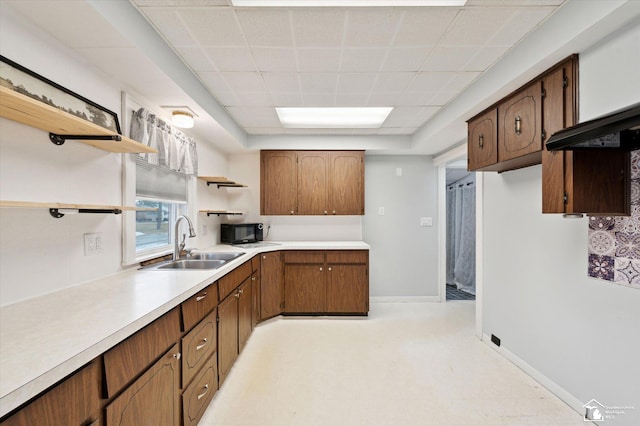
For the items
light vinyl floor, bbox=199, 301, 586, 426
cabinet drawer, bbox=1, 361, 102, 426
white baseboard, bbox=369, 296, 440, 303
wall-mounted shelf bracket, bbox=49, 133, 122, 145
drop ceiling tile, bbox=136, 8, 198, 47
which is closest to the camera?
cabinet drawer, bbox=1, 361, 102, 426

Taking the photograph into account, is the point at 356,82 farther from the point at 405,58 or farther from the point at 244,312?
the point at 244,312

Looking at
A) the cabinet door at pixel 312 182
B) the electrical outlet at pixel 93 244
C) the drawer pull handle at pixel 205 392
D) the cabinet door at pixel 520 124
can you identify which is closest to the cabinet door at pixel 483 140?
the cabinet door at pixel 520 124

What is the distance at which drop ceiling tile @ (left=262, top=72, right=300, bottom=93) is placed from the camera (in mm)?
2230

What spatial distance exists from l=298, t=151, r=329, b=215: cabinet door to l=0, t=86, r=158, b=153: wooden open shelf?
2.43 metres

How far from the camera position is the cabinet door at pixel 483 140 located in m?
2.32

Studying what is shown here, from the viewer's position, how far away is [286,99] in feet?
8.75

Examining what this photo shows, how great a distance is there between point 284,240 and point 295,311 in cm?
107

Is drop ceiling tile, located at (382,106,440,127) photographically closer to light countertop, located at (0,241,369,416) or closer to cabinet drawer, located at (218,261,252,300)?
cabinet drawer, located at (218,261,252,300)

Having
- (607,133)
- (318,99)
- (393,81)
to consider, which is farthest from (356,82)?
(607,133)

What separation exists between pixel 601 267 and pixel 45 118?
3.00 metres

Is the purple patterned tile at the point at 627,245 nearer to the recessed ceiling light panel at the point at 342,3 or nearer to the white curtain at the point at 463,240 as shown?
the recessed ceiling light panel at the point at 342,3

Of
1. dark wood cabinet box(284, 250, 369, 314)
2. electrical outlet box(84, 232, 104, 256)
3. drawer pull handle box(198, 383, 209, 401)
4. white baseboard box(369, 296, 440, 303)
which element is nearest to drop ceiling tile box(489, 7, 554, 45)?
dark wood cabinet box(284, 250, 369, 314)

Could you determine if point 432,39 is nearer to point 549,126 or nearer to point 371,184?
point 549,126

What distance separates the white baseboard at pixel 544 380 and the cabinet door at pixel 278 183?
9.11ft
